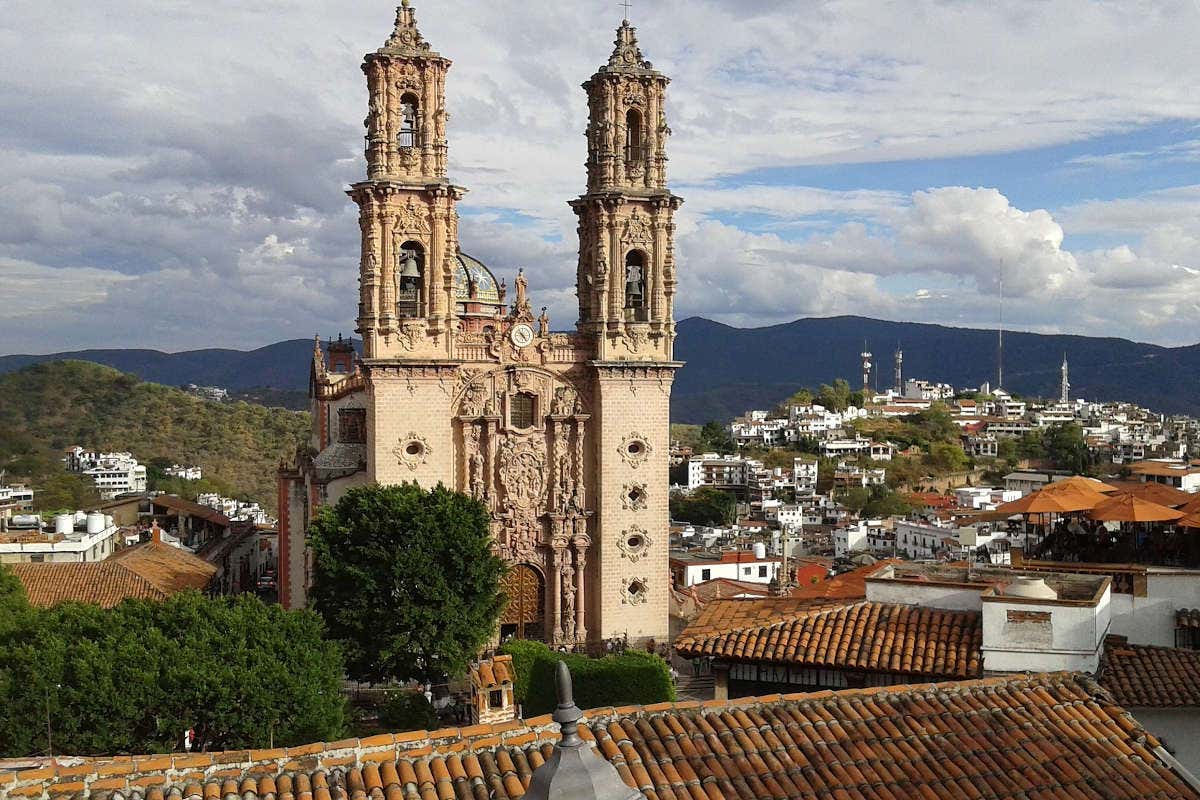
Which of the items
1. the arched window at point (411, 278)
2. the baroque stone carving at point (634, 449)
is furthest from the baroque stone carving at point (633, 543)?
the arched window at point (411, 278)

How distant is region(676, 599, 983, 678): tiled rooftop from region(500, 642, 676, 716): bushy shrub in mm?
9766

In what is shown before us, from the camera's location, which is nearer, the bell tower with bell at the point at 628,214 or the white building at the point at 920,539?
the bell tower with bell at the point at 628,214

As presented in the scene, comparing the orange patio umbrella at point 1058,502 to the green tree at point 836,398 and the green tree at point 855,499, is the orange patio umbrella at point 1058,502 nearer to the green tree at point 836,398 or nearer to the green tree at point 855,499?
the green tree at point 855,499

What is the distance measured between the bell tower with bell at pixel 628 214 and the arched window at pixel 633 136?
25 millimetres

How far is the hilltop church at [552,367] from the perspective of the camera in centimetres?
2867

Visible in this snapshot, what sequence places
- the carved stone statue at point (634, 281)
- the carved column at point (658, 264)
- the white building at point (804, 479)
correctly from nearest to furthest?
1. the carved column at point (658, 264)
2. the carved stone statue at point (634, 281)
3. the white building at point (804, 479)

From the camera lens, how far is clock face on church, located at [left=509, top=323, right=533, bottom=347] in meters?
29.5

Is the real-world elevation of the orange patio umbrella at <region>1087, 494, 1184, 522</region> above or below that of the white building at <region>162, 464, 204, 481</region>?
above

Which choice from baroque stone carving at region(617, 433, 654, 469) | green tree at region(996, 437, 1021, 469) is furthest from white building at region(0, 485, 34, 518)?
green tree at region(996, 437, 1021, 469)

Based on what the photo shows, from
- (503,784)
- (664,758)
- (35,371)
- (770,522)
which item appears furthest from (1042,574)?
(35,371)

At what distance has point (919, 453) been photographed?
11219 centimetres

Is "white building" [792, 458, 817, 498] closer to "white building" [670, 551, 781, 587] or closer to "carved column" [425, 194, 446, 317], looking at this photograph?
"white building" [670, 551, 781, 587]

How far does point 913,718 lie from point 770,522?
76914 mm

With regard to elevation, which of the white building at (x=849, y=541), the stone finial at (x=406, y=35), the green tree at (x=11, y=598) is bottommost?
the white building at (x=849, y=541)
